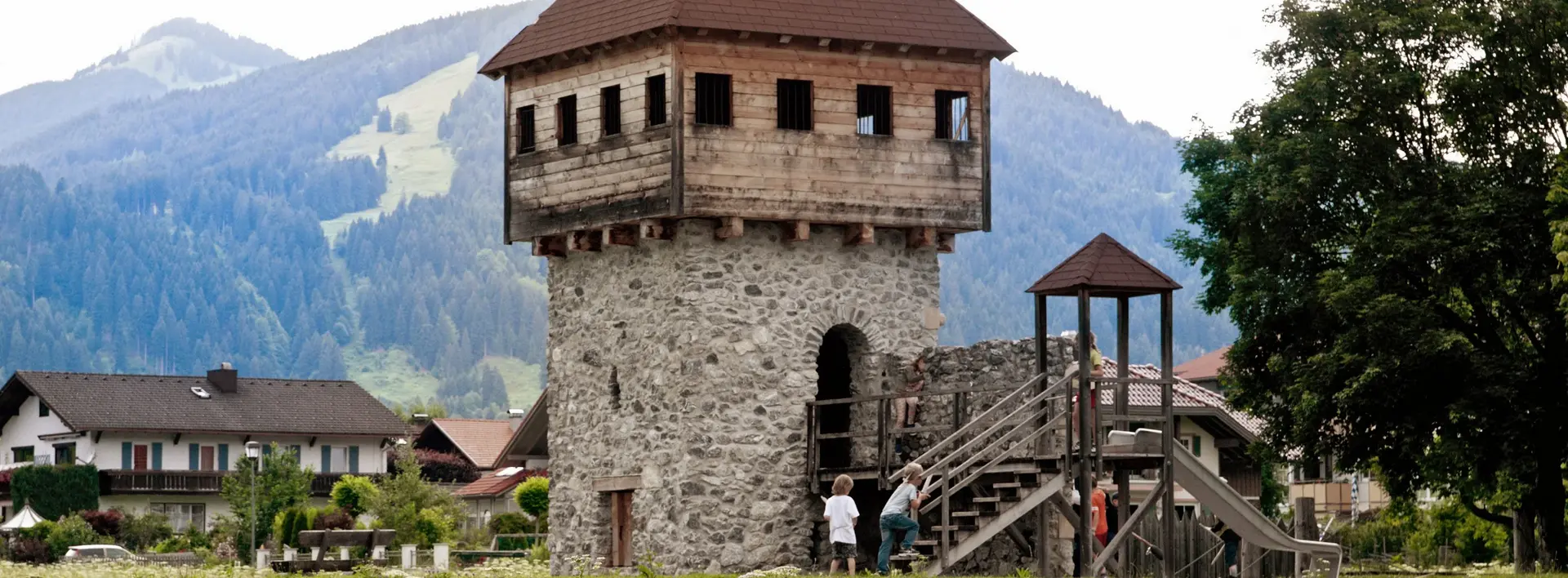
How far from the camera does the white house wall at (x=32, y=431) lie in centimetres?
8181

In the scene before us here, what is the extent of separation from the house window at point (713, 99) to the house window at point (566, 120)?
2441mm

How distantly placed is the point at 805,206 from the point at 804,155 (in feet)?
2.44

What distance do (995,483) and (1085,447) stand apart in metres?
1.48

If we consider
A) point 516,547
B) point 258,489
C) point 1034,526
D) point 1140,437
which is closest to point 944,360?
point 1034,526

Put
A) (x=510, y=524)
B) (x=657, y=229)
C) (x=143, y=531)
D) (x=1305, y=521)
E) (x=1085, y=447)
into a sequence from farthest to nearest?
1. (x=143, y=531)
2. (x=510, y=524)
3. (x=1305, y=521)
4. (x=657, y=229)
5. (x=1085, y=447)

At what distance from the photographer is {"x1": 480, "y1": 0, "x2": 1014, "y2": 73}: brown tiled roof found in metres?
30.9

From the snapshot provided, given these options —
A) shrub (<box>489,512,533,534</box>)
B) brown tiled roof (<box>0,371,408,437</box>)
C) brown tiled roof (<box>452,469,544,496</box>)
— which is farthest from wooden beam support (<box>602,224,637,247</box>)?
brown tiled roof (<box>0,371,408,437</box>)

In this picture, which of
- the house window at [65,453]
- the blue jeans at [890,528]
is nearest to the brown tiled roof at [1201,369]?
the house window at [65,453]

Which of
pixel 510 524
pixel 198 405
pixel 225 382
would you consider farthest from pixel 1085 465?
pixel 225 382

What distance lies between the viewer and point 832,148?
31359 mm

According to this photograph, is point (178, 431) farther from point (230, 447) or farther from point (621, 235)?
point (621, 235)

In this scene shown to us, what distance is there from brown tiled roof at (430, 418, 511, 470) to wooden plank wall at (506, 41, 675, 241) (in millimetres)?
64843

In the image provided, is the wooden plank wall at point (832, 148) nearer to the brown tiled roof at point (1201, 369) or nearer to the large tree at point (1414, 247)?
the large tree at point (1414, 247)

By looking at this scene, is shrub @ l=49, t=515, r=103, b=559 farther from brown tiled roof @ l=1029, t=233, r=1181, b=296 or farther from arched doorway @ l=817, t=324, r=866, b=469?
brown tiled roof @ l=1029, t=233, r=1181, b=296
